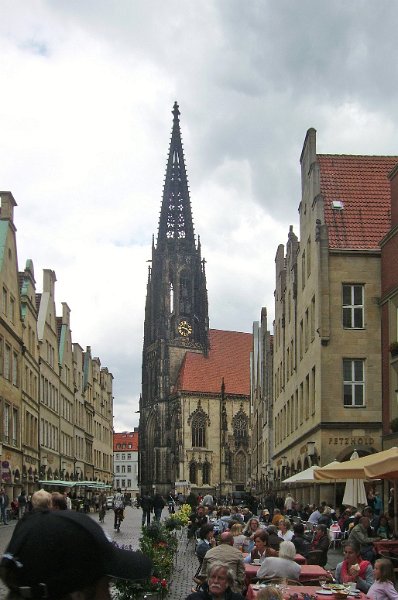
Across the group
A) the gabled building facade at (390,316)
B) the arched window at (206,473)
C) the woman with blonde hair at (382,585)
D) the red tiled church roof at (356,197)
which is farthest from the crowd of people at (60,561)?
the arched window at (206,473)

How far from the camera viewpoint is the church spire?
13100 cm

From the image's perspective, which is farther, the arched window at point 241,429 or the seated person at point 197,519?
the arched window at point 241,429

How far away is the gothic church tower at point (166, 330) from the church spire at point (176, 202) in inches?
7.2

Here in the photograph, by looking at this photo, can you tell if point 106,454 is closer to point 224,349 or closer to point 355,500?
point 224,349

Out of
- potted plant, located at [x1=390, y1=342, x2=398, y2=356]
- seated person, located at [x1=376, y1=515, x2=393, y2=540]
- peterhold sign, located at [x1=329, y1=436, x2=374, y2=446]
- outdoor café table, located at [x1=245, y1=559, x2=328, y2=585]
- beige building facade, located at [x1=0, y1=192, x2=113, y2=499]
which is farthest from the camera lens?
beige building facade, located at [x1=0, y1=192, x2=113, y2=499]

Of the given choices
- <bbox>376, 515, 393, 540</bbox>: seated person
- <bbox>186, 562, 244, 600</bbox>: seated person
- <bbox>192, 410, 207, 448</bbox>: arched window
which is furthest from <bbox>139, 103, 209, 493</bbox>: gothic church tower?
<bbox>186, 562, 244, 600</bbox>: seated person

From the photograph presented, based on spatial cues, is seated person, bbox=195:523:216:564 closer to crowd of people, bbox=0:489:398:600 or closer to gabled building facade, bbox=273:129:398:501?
crowd of people, bbox=0:489:398:600

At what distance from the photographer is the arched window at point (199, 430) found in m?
121

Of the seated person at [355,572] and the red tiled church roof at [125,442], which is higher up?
the seated person at [355,572]

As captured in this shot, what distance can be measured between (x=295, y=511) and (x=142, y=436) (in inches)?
3898

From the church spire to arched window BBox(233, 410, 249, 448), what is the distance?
79.0 feet

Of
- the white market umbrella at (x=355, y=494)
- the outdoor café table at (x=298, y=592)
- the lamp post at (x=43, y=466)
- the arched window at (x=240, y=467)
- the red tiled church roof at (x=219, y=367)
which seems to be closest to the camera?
the outdoor café table at (x=298, y=592)

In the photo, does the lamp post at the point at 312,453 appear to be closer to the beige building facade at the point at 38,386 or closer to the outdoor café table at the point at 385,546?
the beige building facade at the point at 38,386

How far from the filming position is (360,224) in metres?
34.9
